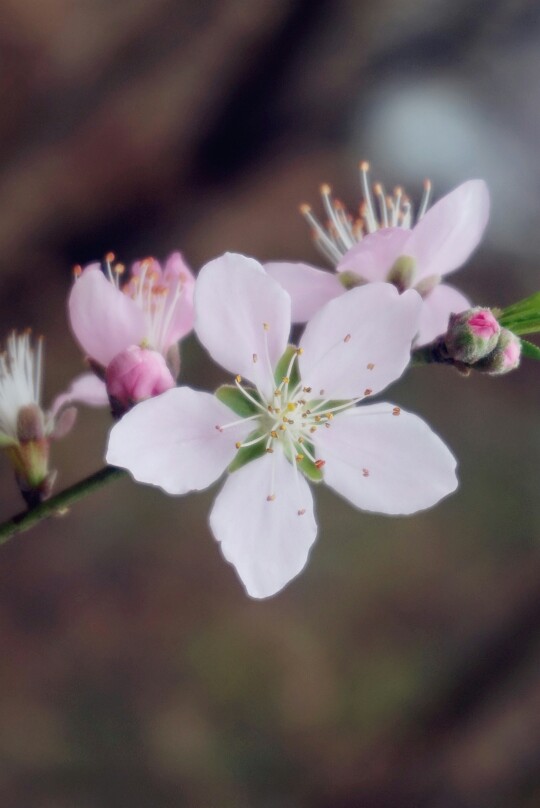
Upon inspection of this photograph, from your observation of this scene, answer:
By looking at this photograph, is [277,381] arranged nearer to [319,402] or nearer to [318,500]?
[319,402]

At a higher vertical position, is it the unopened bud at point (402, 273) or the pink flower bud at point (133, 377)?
the pink flower bud at point (133, 377)

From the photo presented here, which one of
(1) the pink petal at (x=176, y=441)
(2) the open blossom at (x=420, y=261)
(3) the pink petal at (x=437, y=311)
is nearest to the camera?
(1) the pink petal at (x=176, y=441)

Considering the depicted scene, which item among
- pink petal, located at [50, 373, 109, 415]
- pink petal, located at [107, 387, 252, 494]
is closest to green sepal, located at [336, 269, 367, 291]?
pink petal, located at [107, 387, 252, 494]

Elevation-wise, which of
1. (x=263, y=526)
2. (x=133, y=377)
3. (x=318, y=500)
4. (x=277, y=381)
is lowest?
(x=318, y=500)

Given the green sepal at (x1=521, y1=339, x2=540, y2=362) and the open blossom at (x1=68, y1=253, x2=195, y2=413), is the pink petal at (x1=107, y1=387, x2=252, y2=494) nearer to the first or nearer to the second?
the open blossom at (x1=68, y1=253, x2=195, y2=413)

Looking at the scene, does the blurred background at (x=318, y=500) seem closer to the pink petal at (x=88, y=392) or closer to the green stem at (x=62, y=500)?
the pink petal at (x=88, y=392)

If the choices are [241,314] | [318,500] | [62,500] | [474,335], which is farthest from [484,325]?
[318,500]

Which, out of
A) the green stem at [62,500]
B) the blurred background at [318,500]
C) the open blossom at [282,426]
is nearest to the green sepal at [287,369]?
the open blossom at [282,426]
